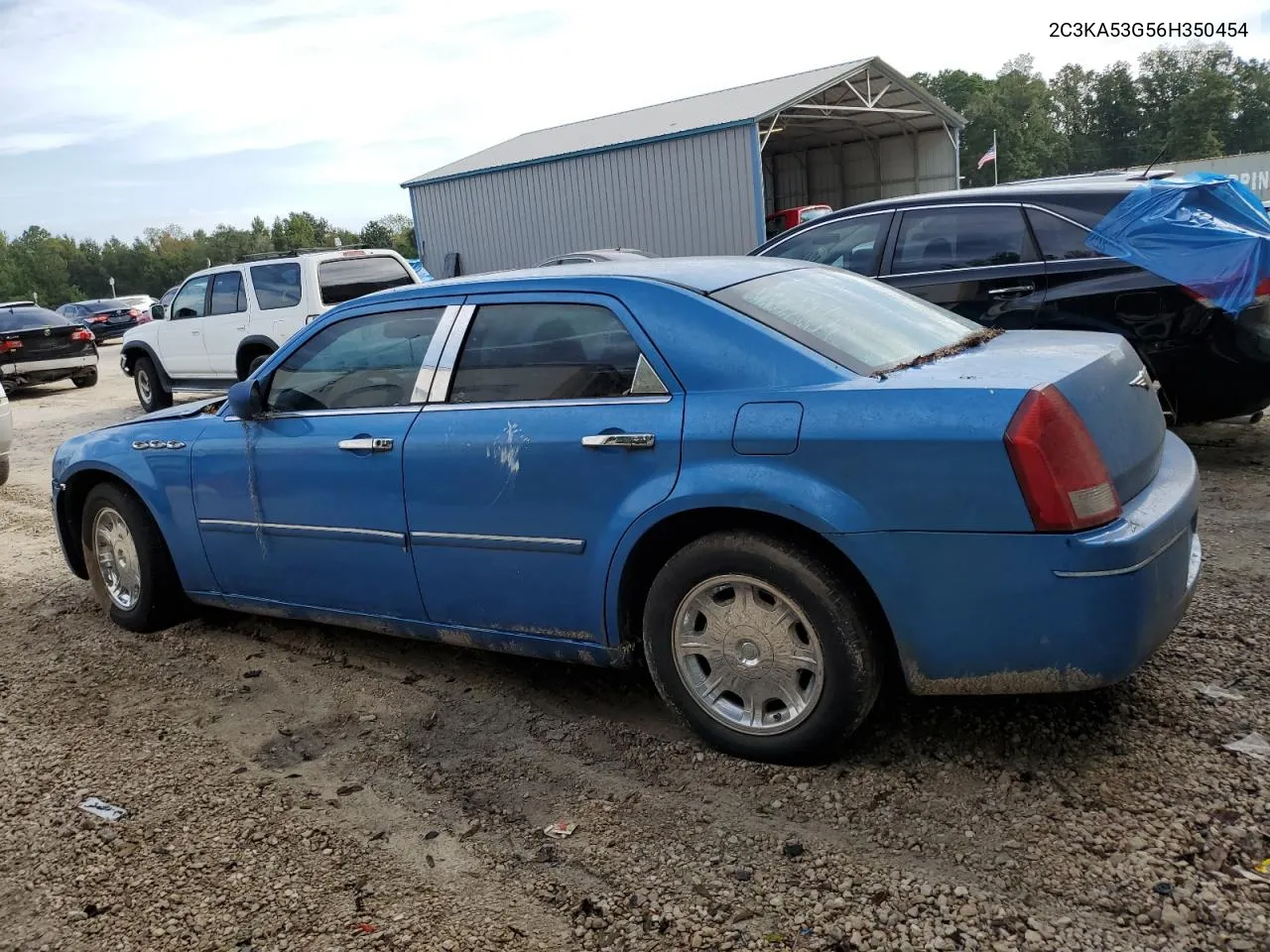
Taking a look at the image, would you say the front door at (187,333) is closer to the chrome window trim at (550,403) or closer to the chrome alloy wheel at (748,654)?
the chrome window trim at (550,403)

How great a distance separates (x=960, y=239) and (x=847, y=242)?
0.83 meters

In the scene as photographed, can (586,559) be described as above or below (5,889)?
above

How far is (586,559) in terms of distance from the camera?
339 centimetres

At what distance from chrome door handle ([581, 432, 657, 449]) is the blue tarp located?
161 inches

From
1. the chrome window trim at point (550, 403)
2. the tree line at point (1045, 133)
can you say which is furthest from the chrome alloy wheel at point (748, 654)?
the tree line at point (1045, 133)

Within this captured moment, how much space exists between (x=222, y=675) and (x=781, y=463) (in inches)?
108

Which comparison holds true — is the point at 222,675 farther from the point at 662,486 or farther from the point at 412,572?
the point at 662,486

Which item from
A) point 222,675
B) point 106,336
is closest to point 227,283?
point 222,675

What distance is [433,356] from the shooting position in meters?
3.87

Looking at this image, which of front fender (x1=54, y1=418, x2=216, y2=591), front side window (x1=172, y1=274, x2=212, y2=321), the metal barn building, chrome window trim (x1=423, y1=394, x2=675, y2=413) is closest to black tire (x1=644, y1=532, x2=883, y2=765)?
chrome window trim (x1=423, y1=394, x2=675, y2=413)

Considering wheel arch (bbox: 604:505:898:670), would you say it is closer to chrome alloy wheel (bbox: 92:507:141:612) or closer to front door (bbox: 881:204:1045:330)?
chrome alloy wheel (bbox: 92:507:141:612)

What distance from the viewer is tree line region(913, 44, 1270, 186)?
227 feet

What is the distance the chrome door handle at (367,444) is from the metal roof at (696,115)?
1619 centimetres

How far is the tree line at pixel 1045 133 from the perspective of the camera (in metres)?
69.2
